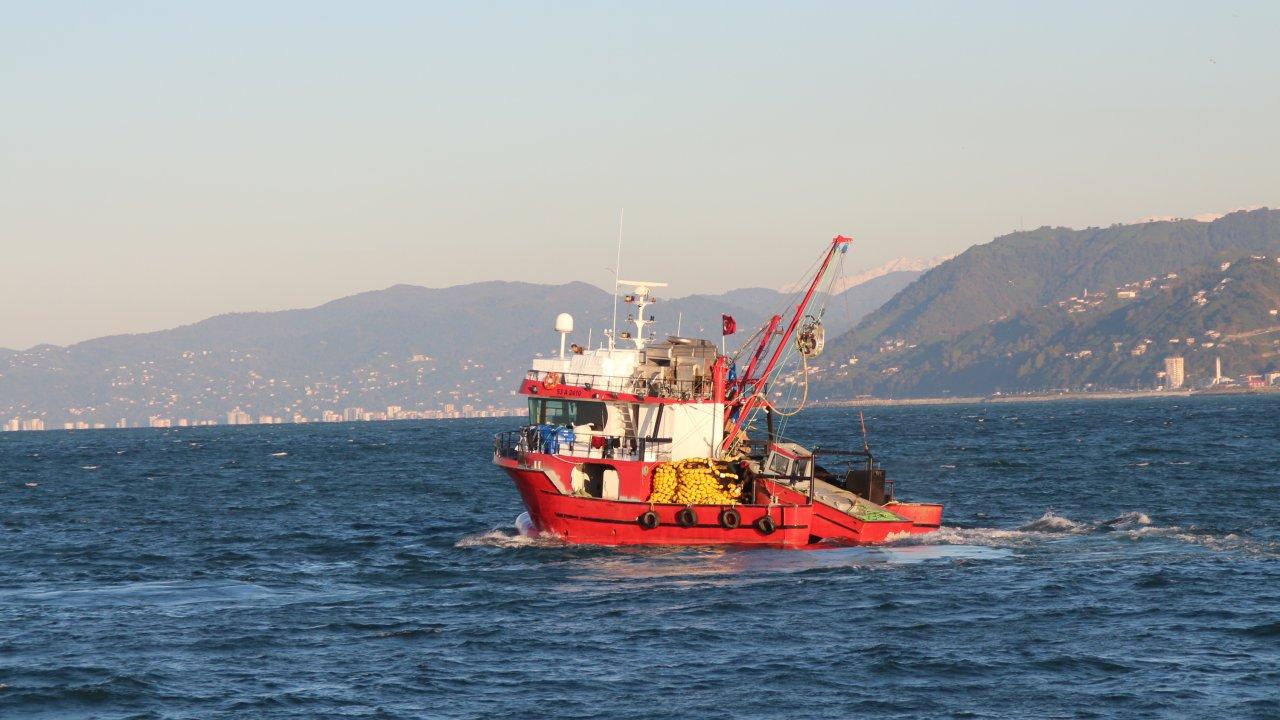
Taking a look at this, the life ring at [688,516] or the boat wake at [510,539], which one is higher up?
the life ring at [688,516]

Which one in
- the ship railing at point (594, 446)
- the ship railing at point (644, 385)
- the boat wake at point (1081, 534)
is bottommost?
the boat wake at point (1081, 534)

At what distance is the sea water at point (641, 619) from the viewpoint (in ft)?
91.1

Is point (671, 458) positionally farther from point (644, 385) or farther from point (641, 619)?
point (641, 619)

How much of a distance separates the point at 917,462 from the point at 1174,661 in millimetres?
73203

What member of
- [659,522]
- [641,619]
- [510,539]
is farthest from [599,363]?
[641,619]

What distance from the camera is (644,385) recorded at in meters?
47.9

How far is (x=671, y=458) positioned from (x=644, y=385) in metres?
2.58

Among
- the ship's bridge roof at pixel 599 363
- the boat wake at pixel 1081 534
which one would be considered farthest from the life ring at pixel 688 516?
the boat wake at pixel 1081 534

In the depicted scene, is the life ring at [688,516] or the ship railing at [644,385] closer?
the life ring at [688,516]

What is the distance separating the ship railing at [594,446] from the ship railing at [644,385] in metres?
1.62

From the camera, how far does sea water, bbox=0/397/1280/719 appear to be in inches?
1094

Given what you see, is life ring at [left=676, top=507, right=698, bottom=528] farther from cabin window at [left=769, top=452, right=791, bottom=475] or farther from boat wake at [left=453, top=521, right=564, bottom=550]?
boat wake at [left=453, top=521, right=564, bottom=550]

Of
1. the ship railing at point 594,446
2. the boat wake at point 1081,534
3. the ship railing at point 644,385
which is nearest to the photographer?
the boat wake at point 1081,534

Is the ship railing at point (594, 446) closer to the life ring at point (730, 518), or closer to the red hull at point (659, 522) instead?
the red hull at point (659, 522)
